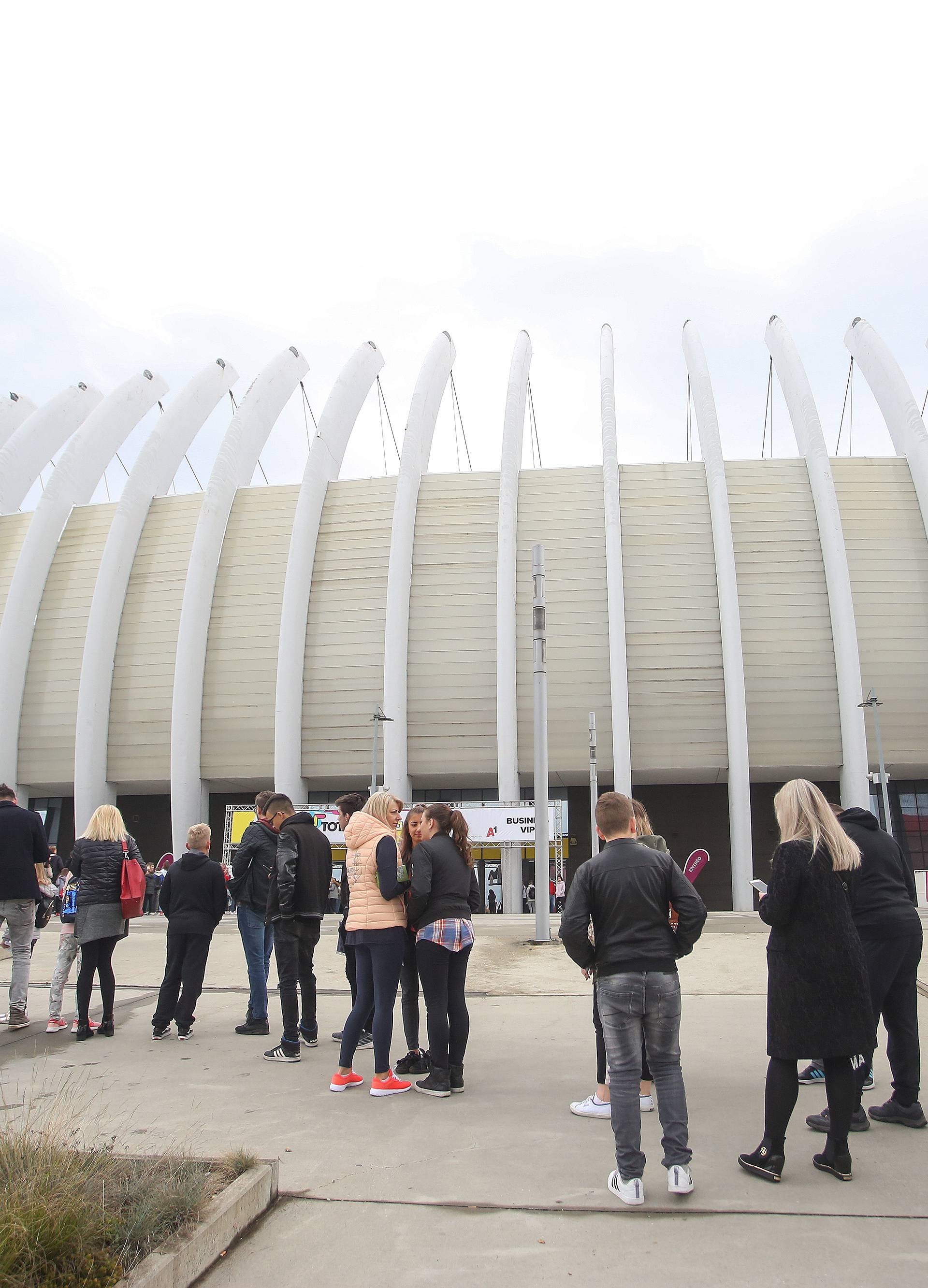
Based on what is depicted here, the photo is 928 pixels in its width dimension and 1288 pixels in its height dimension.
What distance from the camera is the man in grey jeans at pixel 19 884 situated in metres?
6.87

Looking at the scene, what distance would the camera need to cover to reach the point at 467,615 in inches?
1057

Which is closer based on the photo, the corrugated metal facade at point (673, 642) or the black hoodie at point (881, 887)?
the black hoodie at point (881, 887)

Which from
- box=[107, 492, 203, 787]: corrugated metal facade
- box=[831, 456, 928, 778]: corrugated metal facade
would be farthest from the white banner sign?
box=[831, 456, 928, 778]: corrugated metal facade

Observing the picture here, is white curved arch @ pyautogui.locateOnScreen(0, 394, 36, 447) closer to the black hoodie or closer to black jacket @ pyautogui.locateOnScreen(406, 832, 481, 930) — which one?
black jacket @ pyautogui.locateOnScreen(406, 832, 481, 930)

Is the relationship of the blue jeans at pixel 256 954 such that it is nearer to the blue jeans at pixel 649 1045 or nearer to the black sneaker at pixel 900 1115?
the blue jeans at pixel 649 1045

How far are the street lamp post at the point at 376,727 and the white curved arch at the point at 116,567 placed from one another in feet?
30.0

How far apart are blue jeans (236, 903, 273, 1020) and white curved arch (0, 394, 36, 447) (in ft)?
105

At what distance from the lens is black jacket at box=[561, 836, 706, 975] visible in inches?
146

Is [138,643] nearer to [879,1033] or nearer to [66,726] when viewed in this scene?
[66,726]

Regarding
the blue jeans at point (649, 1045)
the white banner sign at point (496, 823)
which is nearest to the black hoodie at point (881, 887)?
the blue jeans at point (649, 1045)

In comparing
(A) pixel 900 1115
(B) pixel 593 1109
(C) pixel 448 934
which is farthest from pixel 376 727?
(A) pixel 900 1115

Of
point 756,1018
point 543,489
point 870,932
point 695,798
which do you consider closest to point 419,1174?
point 870,932

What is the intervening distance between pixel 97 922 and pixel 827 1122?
5370 millimetres

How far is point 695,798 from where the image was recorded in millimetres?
32125
